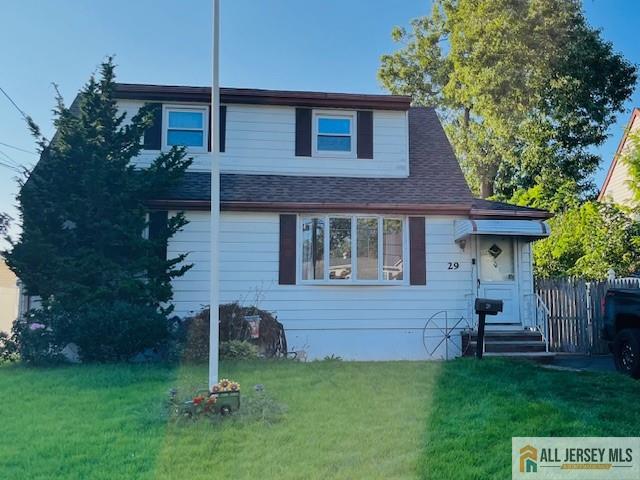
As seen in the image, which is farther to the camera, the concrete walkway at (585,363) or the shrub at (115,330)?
the concrete walkway at (585,363)

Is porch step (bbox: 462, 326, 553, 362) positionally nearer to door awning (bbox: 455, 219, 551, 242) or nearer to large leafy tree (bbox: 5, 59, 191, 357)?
door awning (bbox: 455, 219, 551, 242)

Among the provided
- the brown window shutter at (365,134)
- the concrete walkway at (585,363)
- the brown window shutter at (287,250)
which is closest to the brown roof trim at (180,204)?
the brown window shutter at (287,250)

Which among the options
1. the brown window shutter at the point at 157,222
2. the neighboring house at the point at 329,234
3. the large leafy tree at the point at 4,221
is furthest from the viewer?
the neighboring house at the point at 329,234

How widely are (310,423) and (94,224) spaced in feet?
20.0

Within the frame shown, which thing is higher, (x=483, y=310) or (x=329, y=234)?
(x=329, y=234)

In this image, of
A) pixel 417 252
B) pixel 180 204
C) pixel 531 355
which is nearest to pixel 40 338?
pixel 180 204

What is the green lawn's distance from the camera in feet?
14.5

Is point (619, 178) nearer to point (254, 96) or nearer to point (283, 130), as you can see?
point (283, 130)

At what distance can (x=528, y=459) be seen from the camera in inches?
184

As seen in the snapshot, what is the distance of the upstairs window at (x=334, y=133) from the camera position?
11.9 meters

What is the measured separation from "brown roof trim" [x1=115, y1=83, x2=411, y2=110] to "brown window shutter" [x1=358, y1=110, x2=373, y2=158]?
0.21 m

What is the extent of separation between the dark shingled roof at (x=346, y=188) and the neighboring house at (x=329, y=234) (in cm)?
4

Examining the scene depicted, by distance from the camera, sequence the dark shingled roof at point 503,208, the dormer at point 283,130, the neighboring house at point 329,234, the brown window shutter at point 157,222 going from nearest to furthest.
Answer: the brown window shutter at point 157,222, the neighboring house at point 329,234, the dark shingled roof at point 503,208, the dormer at point 283,130

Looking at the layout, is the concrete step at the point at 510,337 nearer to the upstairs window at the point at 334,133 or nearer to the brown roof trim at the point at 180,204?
the upstairs window at the point at 334,133
